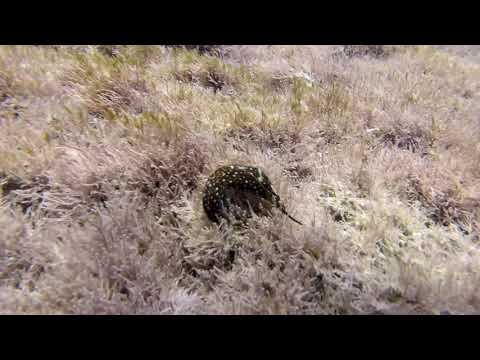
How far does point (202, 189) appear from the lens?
2801 mm

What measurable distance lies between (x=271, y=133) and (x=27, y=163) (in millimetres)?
2574

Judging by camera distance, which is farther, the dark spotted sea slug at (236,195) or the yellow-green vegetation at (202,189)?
the dark spotted sea slug at (236,195)

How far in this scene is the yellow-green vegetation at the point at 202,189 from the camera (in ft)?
6.64

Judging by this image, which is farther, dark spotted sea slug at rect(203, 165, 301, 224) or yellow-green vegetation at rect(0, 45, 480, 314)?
dark spotted sea slug at rect(203, 165, 301, 224)

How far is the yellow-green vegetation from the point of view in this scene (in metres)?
2.02

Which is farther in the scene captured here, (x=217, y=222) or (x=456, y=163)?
(x=456, y=163)

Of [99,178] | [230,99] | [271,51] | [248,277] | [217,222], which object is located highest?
[271,51]

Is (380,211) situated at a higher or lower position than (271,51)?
lower

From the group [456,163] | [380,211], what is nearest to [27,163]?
[380,211]

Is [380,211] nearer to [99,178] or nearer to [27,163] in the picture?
[99,178]
